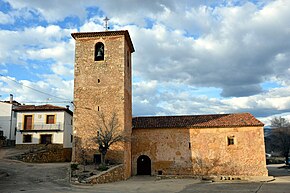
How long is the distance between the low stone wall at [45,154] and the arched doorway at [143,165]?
27.6 feet

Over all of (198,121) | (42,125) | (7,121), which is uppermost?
(7,121)

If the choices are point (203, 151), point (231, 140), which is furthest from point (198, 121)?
point (231, 140)

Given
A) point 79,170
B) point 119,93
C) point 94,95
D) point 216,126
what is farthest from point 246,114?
point 79,170

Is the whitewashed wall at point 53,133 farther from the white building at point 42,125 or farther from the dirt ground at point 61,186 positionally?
the dirt ground at point 61,186

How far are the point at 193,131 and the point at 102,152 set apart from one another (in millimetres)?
8395

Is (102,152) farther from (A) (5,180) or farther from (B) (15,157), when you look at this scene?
(B) (15,157)

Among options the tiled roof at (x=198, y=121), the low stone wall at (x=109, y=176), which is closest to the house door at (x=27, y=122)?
the tiled roof at (x=198, y=121)

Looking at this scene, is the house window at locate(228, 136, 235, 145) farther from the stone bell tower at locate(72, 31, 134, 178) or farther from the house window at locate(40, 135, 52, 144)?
the house window at locate(40, 135, 52, 144)

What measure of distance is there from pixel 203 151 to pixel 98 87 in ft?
33.0

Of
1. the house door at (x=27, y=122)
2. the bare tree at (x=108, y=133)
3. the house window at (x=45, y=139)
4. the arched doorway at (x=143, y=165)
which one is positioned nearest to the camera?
the bare tree at (x=108, y=133)

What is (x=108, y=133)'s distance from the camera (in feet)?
65.3

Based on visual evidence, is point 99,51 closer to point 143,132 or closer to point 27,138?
point 143,132

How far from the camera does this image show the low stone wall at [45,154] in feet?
77.6

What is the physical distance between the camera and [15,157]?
2311cm
